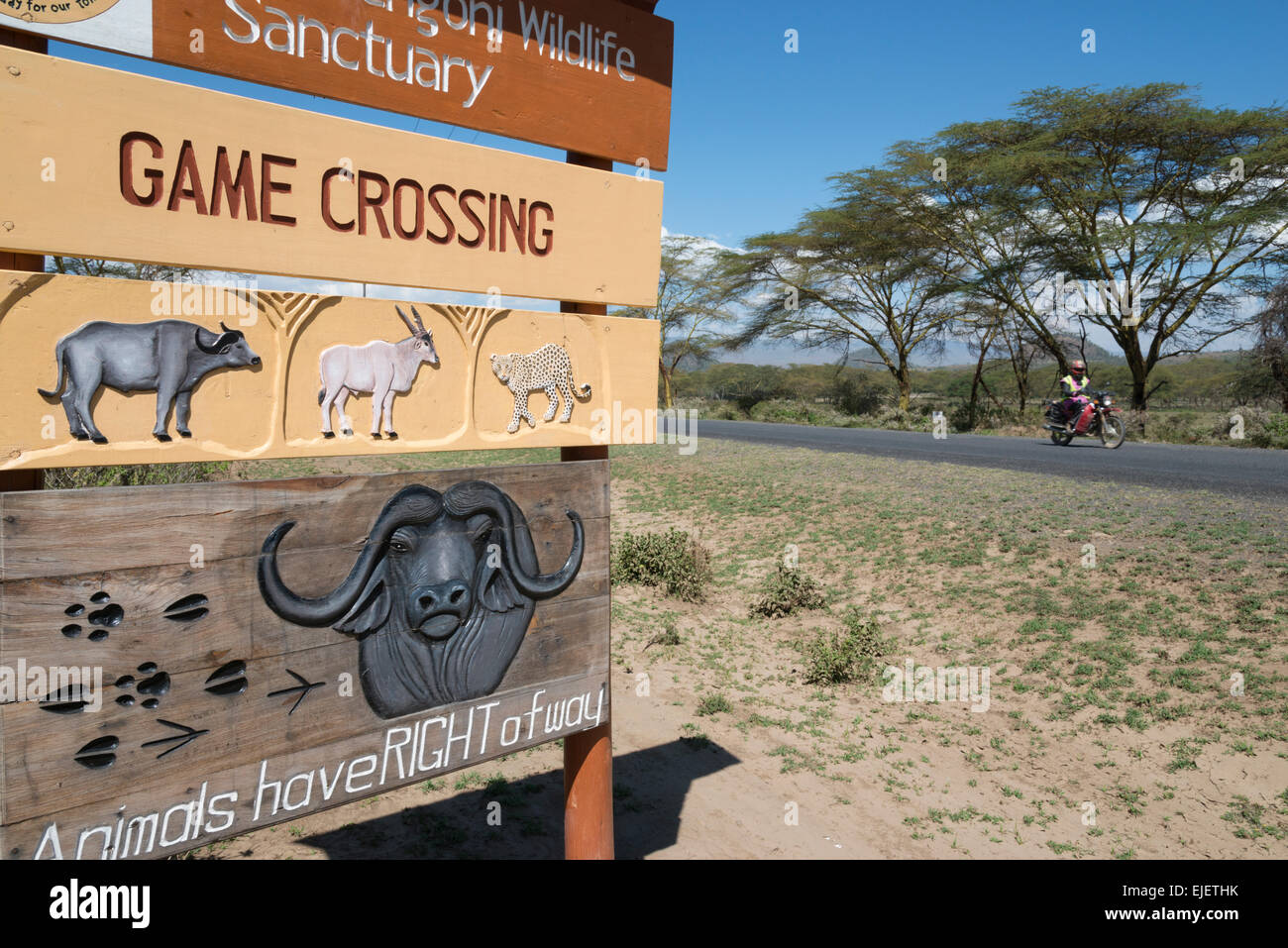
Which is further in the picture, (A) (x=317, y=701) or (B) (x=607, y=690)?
(B) (x=607, y=690)

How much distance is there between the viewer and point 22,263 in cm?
174

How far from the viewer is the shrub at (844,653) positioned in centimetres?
591

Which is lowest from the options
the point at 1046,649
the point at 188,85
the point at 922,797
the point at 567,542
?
the point at 922,797

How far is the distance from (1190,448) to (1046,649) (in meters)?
10.7

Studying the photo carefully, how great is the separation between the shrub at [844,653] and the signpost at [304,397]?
356cm

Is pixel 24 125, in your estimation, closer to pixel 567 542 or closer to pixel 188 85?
pixel 188 85

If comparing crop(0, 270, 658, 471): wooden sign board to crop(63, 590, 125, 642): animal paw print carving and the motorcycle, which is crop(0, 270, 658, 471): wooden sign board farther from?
the motorcycle

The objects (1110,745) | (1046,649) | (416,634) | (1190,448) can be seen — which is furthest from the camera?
(1190,448)

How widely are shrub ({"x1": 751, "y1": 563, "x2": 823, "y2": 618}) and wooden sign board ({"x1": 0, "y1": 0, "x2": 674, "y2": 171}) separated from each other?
17.1 ft

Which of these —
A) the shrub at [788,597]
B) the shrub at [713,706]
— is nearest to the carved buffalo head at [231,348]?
the shrub at [713,706]

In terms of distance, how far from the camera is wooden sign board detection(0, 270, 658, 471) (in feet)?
5.72

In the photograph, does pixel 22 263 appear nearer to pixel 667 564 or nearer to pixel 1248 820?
pixel 1248 820

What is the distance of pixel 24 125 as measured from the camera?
169cm

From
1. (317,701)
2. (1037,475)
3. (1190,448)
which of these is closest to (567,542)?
(317,701)
